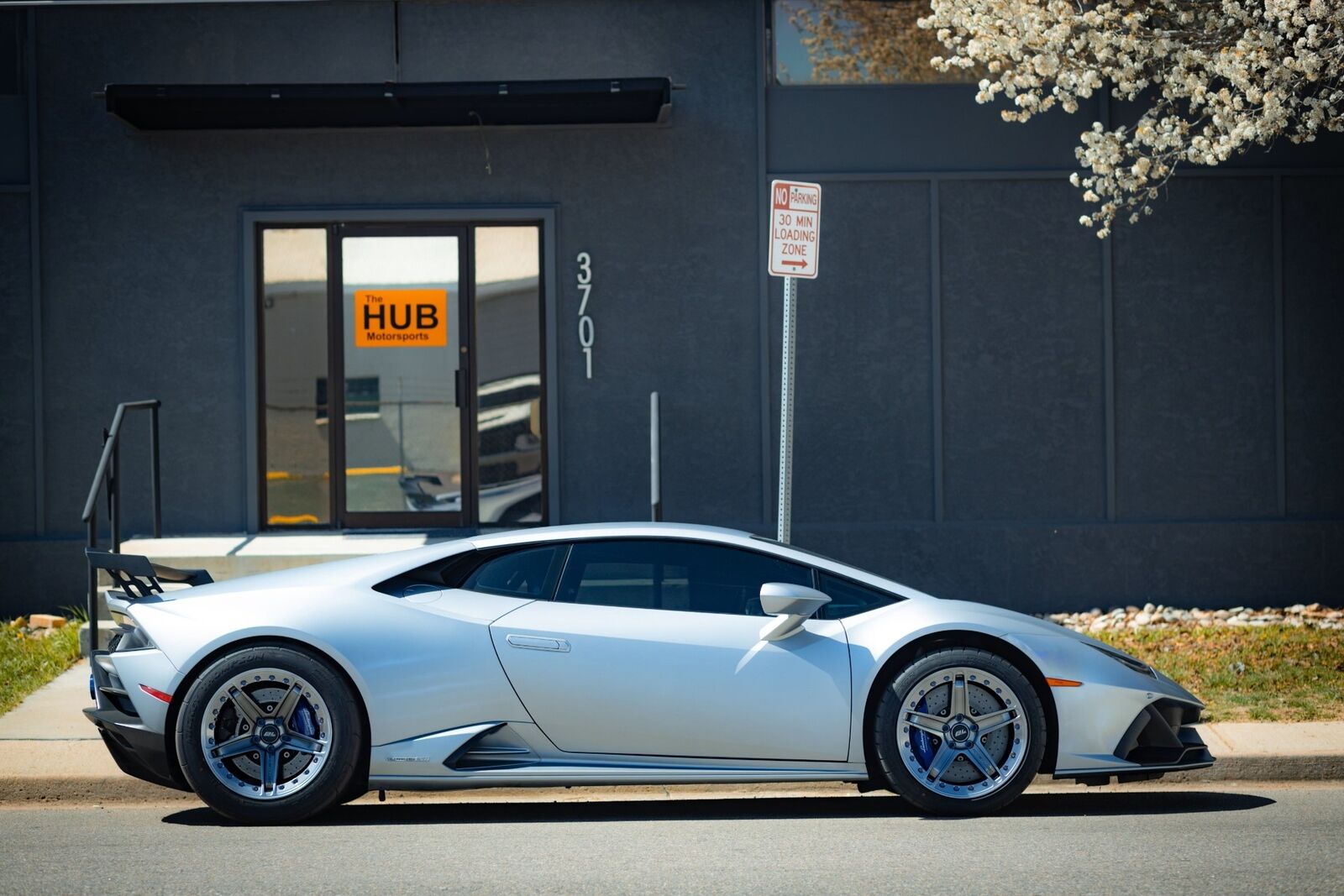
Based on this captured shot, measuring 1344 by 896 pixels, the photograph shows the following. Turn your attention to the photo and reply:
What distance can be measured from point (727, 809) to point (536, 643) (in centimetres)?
120

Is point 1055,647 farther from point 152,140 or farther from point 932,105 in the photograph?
point 152,140

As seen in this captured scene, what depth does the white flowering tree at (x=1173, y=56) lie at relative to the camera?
29.1 ft

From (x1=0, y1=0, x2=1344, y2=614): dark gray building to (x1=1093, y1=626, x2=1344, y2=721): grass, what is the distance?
1.52 metres

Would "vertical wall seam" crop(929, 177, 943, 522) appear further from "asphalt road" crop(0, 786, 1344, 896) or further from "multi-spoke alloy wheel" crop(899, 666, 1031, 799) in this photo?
"multi-spoke alloy wheel" crop(899, 666, 1031, 799)

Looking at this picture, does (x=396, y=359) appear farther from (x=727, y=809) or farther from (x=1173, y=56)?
(x=727, y=809)

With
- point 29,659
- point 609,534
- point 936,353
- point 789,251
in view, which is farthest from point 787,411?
point 29,659

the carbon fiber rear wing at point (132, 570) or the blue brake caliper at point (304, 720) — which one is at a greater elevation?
the carbon fiber rear wing at point (132, 570)

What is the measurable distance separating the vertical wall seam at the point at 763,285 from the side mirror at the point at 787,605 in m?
5.76

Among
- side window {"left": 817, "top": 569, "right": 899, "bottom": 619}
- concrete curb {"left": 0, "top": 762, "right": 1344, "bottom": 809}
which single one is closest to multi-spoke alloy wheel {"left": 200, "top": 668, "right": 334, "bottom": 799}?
concrete curb {"left": 0, "top": 762, "right": 1344, "bottom": 809}

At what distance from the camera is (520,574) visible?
650cm

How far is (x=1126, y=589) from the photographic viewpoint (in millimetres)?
12070

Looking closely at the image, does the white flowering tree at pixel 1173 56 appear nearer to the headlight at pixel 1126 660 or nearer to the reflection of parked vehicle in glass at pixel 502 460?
the headlight at pixel 1126 660

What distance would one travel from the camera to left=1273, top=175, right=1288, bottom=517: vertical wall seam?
40.0 feet

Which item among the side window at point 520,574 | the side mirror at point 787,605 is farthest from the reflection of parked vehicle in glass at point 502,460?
the side mirror at point 787,605
